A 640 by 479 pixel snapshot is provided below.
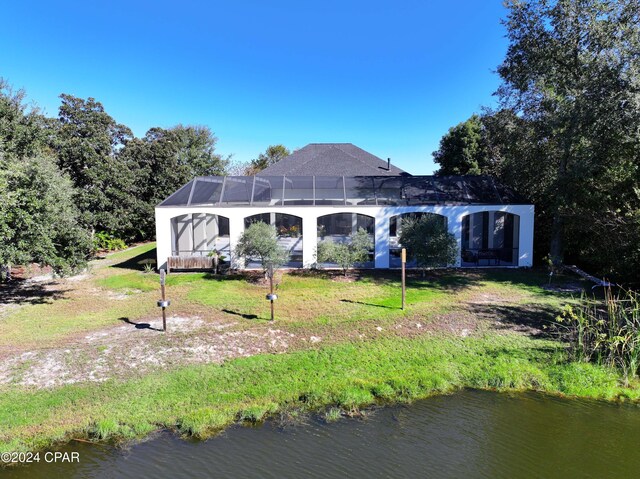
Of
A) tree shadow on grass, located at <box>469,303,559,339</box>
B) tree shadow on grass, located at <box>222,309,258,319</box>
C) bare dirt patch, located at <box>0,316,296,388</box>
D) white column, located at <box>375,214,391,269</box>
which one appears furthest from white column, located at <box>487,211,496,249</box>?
bare dirt patch, located at <box>0,316,296,388</box>

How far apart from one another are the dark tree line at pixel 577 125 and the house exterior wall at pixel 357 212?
1133mm

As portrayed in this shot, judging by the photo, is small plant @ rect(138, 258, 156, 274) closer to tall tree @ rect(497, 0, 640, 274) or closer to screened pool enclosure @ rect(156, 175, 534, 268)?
screened pool enclosure @ rect(156, 175, 534, 268)

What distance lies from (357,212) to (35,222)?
11280 millimetres

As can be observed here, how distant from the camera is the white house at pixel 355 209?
16609 millimetres

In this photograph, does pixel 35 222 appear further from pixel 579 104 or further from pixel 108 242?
pixel 579 104

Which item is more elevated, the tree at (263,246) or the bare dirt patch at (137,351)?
the tree at (263,246)

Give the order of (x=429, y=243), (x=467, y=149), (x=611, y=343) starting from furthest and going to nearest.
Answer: (x=467, y=149)
(x=429, y=243)
(x=611, y=343)

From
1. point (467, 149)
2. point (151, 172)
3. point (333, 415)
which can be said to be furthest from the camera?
point (467, 149)

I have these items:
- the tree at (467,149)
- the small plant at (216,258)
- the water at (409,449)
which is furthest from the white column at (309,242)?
the tree at (467,149)

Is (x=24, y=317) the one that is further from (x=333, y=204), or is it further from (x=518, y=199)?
(x=518, y=199)

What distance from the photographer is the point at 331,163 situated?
2634cm

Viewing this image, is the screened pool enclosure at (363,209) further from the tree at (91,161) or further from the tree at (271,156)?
the tree at (271,156)

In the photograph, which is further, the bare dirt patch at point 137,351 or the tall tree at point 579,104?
the tall tree at point 579,104

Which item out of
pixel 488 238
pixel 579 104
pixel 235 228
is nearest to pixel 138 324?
pixel 235 228
